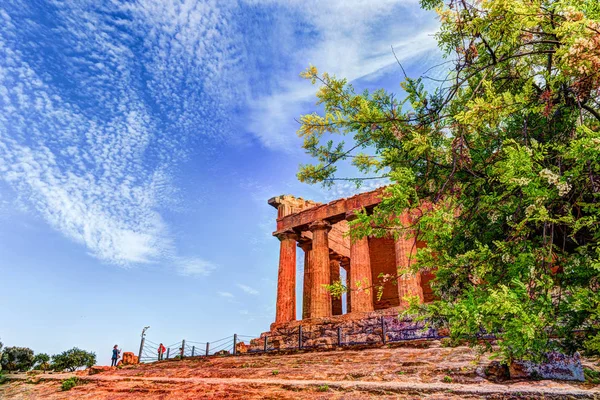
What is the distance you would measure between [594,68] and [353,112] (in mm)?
3222

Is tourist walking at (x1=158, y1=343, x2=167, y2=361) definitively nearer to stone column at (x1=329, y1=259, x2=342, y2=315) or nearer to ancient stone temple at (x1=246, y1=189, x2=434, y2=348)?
ancient stone temple at (x1=246, y1=189, x2=434, y2=348)

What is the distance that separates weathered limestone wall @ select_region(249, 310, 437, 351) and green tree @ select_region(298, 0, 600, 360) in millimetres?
10322

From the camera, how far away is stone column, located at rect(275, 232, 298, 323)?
23125 mm

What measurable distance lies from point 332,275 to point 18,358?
928 inches

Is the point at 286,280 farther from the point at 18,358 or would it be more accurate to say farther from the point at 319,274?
the point at 18,358

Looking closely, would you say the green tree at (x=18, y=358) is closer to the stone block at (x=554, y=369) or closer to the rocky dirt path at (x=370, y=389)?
the rocky dirt path at (x=370, y=389)

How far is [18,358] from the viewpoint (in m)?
27.7

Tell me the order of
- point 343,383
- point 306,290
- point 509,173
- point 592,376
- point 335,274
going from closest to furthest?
point 509,173
point 592,376
point 343,383
point 306,290
point 335,274

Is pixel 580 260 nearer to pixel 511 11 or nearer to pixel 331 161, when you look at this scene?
pixel 511 11

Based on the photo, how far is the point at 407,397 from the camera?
21.9 feet

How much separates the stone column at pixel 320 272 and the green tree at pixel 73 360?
18875mm

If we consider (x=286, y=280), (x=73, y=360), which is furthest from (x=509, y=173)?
(x=73, y=360)

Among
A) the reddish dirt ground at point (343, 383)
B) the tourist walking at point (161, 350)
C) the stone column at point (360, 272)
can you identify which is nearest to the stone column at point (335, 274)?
the stone column at point (360, 272)

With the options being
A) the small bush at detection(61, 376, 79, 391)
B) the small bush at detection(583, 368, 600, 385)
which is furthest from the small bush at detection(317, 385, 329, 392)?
the small bush at detection(61, 376, 79, 391)
